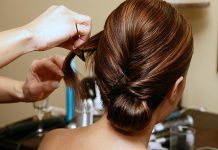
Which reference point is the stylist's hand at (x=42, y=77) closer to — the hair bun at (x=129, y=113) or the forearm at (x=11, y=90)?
the forearm at (x=11, y=90)

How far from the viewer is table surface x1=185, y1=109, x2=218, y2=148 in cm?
159

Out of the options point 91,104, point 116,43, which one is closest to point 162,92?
point 116,43

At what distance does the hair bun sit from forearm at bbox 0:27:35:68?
0.87ft

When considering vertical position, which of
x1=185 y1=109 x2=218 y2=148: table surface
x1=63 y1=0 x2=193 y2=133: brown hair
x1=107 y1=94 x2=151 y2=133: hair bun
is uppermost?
x1=63 y1=0 x2=193 y2=133: brown hair

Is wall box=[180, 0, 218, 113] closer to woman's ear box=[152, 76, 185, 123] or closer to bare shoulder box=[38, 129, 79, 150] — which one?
woman's ear box=[152, 76, 185, 123]

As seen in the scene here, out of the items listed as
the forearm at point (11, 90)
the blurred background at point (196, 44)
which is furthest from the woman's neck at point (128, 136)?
the blurred background at point (196, 44)

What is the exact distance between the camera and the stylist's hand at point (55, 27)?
2.84 ft

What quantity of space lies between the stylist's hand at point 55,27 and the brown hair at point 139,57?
0.07 meters

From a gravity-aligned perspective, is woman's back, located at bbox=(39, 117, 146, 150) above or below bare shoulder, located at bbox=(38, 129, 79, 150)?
above

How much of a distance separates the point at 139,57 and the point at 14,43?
0.31m

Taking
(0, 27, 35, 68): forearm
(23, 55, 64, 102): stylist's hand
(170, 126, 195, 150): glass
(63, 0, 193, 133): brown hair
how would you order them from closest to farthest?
(0, 27, 35, 68): forearm
(63, 0, 193, 133): brown hair
(23, 55, 64, 102): stylist's hand
(170, 126, 195, 150): glass

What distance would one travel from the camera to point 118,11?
3.20ft

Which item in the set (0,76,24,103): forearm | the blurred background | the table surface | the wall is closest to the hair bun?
(0,76,24,103): forearm

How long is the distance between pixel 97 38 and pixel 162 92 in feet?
0.77
